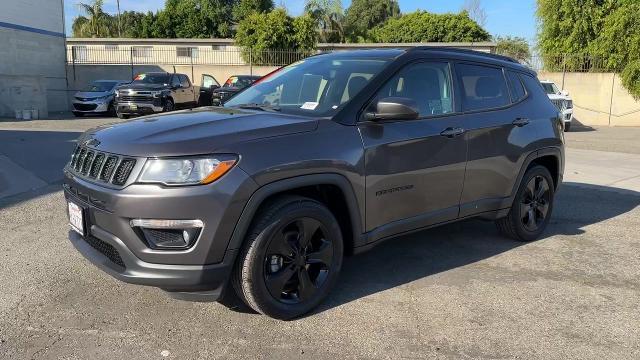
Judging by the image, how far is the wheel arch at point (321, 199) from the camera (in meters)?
3.23

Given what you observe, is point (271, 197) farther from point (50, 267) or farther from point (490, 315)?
point (50, 267)

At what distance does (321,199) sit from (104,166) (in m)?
1.42

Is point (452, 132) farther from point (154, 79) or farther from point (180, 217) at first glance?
point (154, 79)

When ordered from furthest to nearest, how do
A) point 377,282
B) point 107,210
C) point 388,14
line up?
point 388,14
point 377,282
point 107,210

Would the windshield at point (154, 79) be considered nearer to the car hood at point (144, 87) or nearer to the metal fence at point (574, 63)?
the car hood at point (144, 87)

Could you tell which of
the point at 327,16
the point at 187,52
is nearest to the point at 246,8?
the point at 327,16

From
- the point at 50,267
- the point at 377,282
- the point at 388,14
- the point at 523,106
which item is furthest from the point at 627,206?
the point at 388,14

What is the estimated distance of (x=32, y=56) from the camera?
77.9 feet

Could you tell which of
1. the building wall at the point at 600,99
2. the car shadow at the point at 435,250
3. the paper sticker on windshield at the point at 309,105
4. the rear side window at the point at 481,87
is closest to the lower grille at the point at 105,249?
the car shadow at the point at 435,250

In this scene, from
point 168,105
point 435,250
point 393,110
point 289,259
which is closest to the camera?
point 289,259

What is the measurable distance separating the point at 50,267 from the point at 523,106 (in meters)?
4.45

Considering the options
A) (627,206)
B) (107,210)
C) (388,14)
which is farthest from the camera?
(388,14)

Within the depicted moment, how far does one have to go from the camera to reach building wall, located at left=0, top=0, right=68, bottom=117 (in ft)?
63.8

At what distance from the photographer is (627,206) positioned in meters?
7.22
